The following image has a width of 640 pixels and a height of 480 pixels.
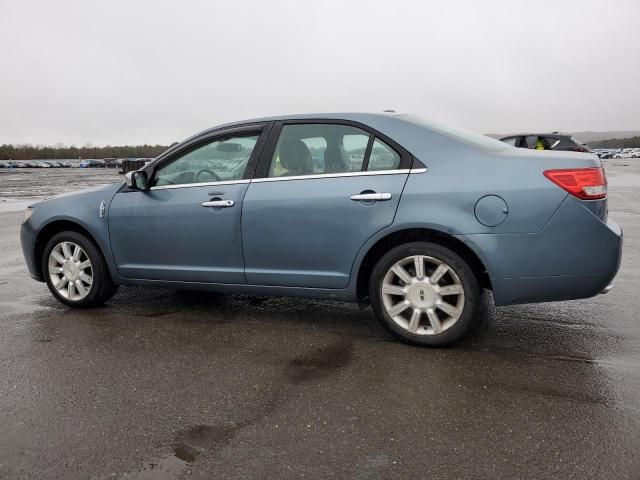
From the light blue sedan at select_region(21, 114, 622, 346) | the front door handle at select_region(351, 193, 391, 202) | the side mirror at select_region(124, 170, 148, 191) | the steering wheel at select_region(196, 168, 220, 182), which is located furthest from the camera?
the side mirror at select_region(124, 170, 148, 191)

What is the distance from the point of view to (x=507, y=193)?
3.74 meters

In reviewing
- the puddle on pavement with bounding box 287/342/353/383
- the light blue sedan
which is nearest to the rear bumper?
the light blue sedan

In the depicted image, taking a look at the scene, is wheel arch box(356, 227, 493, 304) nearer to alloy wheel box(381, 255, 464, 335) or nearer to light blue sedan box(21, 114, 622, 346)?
light blue sedan box(21, 114, 622, 346)

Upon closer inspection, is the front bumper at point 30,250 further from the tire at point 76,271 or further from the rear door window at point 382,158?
the rear door window at point 382,158

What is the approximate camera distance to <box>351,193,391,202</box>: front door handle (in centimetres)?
403

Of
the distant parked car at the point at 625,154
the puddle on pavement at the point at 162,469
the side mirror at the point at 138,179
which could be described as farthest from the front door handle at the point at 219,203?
the distant parked car at the point at 625,154

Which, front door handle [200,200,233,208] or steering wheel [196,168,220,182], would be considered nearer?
front door handle [200,200,233,208]

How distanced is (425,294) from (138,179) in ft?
8.53

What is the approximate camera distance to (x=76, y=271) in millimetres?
5324

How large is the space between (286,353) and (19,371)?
1.73 m

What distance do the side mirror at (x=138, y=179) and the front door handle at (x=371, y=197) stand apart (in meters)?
1.94

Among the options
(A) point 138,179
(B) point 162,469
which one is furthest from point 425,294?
(A) point 138,179

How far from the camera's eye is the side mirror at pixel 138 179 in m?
4.95

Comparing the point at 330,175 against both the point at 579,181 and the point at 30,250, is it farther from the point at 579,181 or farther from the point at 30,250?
the point at 30,250
